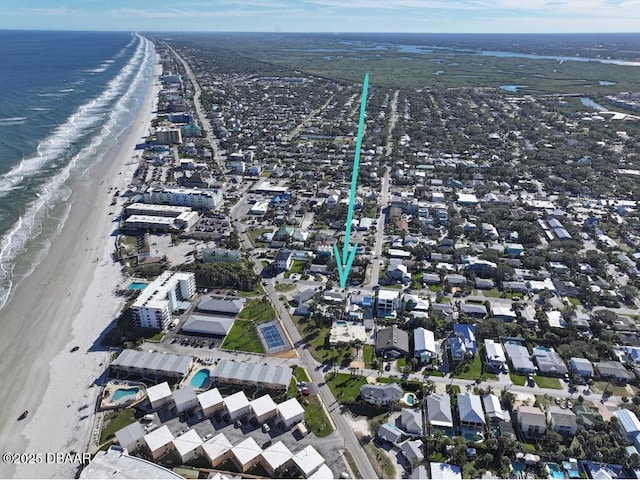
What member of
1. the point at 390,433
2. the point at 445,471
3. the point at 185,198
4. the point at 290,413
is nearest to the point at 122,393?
the point at 290,413

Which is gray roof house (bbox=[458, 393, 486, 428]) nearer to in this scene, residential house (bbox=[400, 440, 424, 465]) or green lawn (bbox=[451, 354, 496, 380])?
green lawn (bbox=[451, 354, 496, 380])

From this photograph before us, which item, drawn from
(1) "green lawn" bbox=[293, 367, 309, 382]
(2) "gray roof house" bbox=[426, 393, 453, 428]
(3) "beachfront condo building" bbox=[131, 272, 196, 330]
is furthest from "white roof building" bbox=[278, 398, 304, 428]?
(3) "beachfront condo building" bbox=[131, 272, 196, 330]

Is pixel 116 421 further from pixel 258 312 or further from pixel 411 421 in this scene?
pixel 411 421

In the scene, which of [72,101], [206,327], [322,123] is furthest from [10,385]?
[72,101]

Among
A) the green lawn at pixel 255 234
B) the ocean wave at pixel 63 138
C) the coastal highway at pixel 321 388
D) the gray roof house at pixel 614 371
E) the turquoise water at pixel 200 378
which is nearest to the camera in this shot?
the coastal highway at pixel 321 388

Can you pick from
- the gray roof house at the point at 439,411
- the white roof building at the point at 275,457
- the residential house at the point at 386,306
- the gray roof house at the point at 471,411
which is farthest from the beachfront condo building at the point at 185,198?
the gray roof house at the point at 471,411

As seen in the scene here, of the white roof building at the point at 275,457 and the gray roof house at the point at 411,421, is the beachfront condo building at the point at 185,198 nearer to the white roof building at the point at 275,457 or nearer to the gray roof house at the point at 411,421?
the white roof building at the point at 275,457
